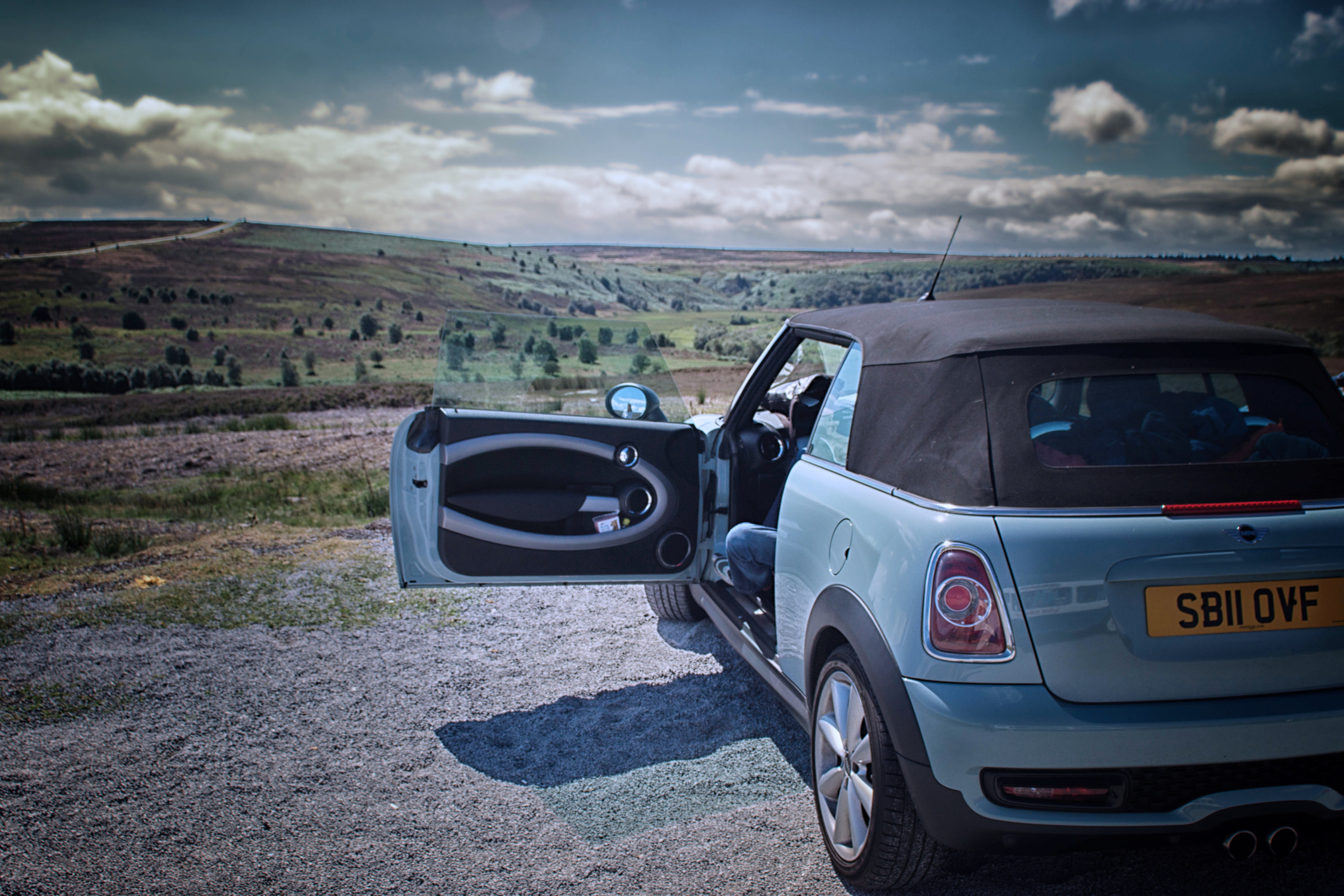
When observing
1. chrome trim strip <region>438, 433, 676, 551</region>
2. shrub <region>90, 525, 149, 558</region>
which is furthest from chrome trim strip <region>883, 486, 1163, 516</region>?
shrub <region>90, 525, 149, 558</region>

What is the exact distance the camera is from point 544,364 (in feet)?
14.5

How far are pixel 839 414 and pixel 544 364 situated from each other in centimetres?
181

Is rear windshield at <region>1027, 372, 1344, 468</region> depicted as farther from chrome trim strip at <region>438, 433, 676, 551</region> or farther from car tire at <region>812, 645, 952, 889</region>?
chrome trim strip at <region>438, 433, 676, 551</region>

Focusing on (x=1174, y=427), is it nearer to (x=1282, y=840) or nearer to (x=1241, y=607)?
(x=1241, y=607)

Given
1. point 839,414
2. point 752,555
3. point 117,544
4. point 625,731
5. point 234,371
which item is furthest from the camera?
point 234,371

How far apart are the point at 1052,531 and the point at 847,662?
2.42ft

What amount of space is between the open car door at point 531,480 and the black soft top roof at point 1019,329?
4.07 ft

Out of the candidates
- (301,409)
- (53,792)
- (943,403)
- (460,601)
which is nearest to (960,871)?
(943,403)

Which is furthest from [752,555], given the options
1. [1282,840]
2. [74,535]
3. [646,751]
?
[74,535]

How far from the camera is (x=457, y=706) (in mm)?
4184

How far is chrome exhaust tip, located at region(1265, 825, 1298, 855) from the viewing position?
6.72 feet

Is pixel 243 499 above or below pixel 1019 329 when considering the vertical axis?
below

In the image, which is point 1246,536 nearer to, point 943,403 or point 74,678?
point 943,403

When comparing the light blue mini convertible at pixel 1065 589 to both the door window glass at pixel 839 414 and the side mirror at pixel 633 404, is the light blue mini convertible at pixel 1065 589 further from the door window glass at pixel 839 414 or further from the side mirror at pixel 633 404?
the side mirror at pixel 633 404
